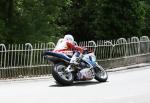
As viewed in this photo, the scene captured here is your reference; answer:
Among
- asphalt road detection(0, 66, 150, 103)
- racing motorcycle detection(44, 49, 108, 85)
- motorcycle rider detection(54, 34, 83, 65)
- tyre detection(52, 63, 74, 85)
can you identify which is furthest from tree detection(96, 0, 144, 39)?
tyre detection(52, 63, 74, 85)

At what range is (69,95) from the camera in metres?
13.0

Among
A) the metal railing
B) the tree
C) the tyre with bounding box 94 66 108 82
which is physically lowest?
the tyre with bounding box 94 66 108 82

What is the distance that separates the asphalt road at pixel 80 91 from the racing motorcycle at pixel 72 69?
0.72ft

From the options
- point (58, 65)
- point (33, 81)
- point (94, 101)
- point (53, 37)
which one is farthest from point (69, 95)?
point (53, 37)

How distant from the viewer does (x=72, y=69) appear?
1561 centimetres

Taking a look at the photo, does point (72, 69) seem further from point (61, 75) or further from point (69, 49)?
point (69, 49)

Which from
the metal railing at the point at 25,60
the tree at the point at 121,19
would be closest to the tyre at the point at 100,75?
the metal railing at the point at 25,60

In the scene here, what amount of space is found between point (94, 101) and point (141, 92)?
2.03m

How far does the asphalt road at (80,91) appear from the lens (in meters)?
12.2

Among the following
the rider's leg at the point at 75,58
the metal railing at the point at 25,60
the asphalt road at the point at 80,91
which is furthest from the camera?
the metal railing at the point at 25,60

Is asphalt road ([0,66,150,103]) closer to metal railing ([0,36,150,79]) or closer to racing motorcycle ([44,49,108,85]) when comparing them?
racing motorcycle ([44,49,108,85])

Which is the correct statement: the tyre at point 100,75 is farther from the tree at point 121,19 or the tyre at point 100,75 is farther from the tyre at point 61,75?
the tree at point 121,19

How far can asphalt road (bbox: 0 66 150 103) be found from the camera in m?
12.2

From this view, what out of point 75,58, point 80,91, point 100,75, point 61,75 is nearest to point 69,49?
point 75,58
